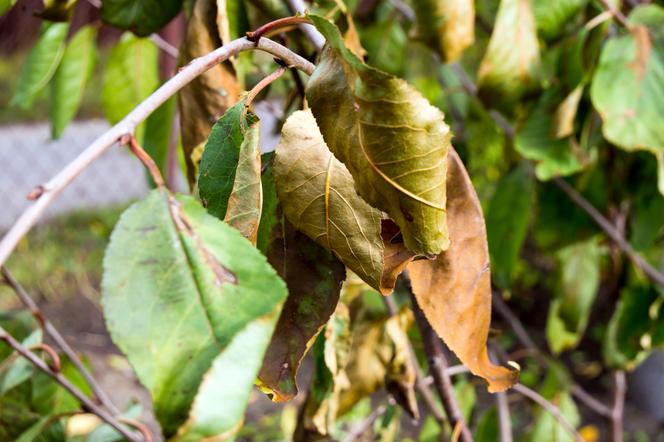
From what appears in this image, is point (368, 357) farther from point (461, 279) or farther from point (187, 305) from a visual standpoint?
point (187, 305)

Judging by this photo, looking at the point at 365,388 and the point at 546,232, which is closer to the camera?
the point at 365,388

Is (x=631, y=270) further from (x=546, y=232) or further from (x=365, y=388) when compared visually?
(x=365, y=388)

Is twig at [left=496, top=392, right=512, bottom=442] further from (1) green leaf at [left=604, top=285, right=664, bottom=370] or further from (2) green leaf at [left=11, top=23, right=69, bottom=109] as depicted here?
(2) green leaf at [left=11, top=23, right=69, bottom=109]

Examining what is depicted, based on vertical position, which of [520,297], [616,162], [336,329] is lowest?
[520,297]

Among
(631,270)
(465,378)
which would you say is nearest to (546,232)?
(631,270)

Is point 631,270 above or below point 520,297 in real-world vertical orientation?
above

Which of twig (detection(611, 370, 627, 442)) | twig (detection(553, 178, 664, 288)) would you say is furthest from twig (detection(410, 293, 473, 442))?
twig (detection(611, 370, 627, 442))

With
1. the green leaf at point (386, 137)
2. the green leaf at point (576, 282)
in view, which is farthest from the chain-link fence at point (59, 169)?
the green leaf at point (386, 137)
